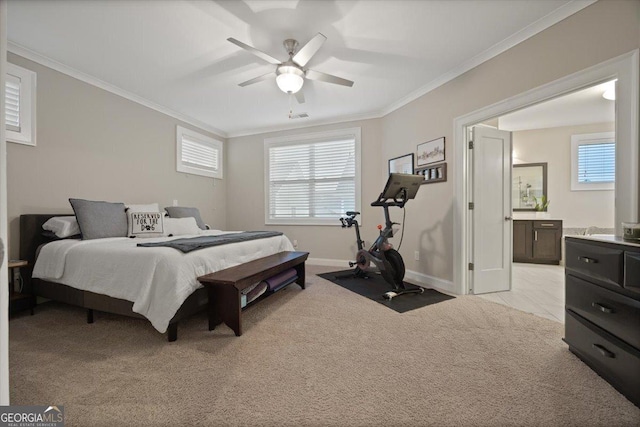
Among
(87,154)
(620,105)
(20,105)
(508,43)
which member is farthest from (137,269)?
(508,43)

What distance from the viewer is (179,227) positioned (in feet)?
11.1

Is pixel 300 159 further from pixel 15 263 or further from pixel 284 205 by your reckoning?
pixel 15 263

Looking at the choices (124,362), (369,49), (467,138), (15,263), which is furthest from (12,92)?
(467,138)

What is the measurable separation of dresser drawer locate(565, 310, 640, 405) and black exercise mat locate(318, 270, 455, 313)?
1.17 metres

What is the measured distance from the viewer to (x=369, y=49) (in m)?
2.62

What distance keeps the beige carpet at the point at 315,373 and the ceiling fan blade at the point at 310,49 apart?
2380 mm

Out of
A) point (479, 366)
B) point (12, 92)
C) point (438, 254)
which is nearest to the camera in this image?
point (479, 366)

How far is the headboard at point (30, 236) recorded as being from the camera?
2498 millimetres

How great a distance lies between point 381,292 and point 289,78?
2.62 m

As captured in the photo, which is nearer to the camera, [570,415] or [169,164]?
[570,415]

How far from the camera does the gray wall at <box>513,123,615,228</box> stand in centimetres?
462

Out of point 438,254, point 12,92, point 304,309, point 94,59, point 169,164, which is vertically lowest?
point 304,309

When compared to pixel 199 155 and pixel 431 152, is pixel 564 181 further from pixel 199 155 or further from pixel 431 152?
pixel 199 155

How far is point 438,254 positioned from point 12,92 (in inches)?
195
